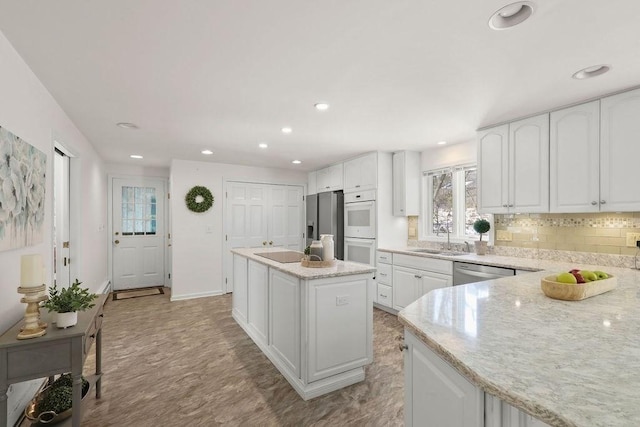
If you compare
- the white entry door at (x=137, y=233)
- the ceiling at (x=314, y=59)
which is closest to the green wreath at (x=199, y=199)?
the white entry door at (x=137, y=233)

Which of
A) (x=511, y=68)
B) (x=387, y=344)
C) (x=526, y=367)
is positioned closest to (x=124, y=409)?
(x=387, y=344)

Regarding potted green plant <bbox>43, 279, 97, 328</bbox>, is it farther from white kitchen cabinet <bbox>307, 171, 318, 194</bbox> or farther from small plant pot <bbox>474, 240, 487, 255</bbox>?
white kitchen cabinet <bbox>307, 171, 318, 194</bbox>

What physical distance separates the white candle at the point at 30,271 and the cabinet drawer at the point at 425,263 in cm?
334

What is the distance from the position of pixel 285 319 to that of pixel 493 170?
2.54 m

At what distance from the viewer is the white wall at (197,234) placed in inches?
195

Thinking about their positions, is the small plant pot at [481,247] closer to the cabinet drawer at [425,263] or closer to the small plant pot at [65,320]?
the cabinet drawer at [425,263]

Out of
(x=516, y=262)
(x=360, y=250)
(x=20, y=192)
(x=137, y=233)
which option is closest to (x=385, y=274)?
(x=360, y=250)

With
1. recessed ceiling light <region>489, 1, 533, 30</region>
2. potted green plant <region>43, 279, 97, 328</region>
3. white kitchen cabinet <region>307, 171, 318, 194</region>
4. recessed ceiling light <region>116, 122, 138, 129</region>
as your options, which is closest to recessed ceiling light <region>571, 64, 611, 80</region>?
recessed ceiling light <region>489, 1, 533, 30</region>

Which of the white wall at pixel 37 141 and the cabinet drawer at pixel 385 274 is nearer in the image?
the white wall at pixel 37 141

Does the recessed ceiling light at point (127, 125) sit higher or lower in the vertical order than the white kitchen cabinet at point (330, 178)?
higher

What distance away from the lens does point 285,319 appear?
254cm

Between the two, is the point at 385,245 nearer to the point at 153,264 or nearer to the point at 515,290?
the point at 515,290

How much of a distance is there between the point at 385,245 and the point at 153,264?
4270 mm

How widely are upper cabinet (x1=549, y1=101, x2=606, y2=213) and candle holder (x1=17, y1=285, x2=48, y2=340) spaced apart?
12.2 feet
